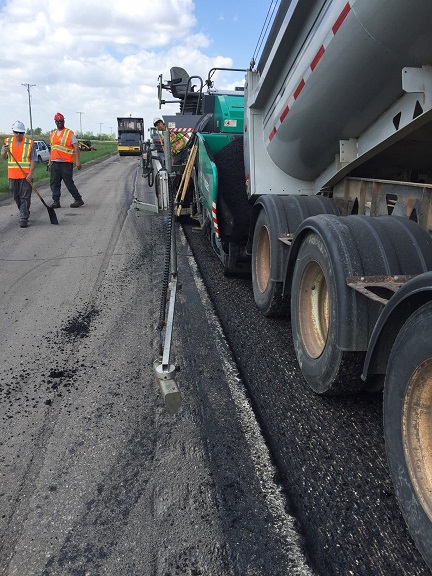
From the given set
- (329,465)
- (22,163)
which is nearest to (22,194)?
(22,163)

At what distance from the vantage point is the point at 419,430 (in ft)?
6.36

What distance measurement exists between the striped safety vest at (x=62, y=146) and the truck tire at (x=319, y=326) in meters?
7.88

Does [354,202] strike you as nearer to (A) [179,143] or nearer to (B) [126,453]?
(B) [126,453]

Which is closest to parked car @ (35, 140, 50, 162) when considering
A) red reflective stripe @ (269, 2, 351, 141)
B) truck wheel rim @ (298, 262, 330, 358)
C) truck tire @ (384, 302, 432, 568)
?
red reflective stripe @ (269, 2, 351, 141)

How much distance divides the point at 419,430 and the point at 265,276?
2.74 m

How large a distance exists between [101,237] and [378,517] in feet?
21.2

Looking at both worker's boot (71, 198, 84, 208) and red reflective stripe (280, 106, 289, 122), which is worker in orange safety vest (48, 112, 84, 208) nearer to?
worker's boot (71, 198, 84, 208)

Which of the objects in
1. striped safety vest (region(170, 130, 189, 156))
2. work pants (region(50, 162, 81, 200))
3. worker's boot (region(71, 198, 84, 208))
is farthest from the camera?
worker's boot (region(71, 198, 84, 208))

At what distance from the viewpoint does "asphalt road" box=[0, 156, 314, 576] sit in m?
1.99

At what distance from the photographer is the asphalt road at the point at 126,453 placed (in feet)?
6.54

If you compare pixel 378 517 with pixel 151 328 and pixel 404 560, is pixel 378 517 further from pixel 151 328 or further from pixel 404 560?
pixel 151 328

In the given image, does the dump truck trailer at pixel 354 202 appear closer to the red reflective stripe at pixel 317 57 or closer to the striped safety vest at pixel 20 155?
the red reflective stripe at pixel 317 57

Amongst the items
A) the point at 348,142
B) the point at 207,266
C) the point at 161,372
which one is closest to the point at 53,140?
the point at 207,266

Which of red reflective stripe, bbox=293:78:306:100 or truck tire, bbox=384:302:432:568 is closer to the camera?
truck tire, bbox=384:302:432:568
